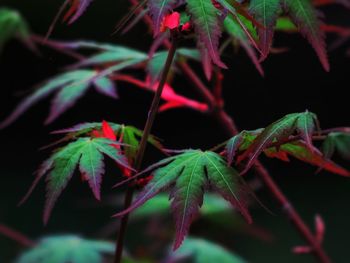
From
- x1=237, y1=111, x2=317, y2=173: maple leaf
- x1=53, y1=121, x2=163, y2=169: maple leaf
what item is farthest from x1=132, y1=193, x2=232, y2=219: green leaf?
x1=237, y1=111, x2=317, y2=173: maple leaf

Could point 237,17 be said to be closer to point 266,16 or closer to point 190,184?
point 266,16

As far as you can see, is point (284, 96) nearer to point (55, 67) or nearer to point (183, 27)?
point (55, 67)

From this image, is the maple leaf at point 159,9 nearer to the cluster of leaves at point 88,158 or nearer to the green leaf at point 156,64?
the cluster of leaves at point 88,158

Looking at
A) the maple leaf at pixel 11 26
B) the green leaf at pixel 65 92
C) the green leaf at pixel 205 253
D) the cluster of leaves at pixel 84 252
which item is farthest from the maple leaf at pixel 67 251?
the maple leaf at pixel 11 26

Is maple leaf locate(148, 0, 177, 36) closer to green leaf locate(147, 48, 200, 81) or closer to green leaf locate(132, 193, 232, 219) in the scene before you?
green leaf locate(147, 48, 200, 81)

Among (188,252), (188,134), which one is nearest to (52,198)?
(188,252)

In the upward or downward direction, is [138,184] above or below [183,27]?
below
